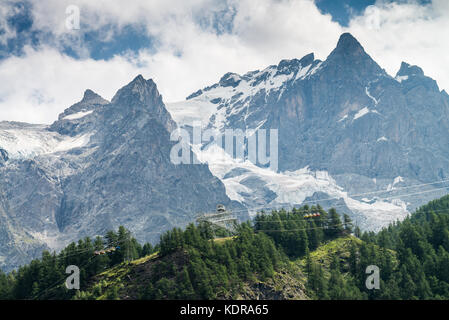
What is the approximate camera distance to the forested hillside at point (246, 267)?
A: 137 metres

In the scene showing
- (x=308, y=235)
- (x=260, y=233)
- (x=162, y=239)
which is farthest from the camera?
(x=308, y=235)

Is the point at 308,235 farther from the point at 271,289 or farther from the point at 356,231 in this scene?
the point at 271,289

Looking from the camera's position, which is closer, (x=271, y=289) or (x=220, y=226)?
(x=271, y=289)

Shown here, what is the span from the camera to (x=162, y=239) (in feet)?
513

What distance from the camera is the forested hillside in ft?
449

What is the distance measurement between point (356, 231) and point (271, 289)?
202ft

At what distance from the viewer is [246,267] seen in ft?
475

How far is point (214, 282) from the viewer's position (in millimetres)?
134625

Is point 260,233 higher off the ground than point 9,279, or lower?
higher
